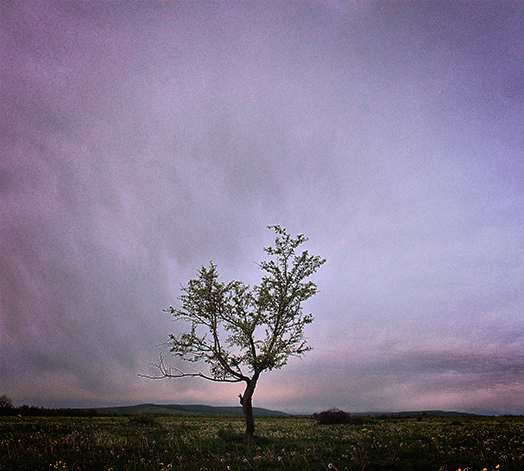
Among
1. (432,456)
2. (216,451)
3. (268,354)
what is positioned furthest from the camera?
(268,354)

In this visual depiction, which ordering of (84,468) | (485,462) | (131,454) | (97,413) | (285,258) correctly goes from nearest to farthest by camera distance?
1. (485,462)
2. (84,468)
3. (131,454)
4. (285,258)
5. (97,413)

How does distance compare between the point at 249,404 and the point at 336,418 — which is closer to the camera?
the point at 249,404

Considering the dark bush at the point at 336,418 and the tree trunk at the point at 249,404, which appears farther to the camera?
the dark bush at the point at 336,418

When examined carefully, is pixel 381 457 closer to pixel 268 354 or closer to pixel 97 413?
pixel 268 354

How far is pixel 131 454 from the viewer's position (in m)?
14.1

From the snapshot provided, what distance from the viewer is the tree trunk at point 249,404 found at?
22.2 meters

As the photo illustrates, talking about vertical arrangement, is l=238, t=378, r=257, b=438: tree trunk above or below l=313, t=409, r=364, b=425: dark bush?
above

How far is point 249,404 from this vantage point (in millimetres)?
23562

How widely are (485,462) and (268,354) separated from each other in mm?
14969

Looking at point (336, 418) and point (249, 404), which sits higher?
point (249, 404)

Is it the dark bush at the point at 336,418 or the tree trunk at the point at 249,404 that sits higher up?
the tree trunk at the point at 249,404

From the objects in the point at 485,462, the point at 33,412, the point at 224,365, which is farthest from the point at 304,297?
the point at 33,412

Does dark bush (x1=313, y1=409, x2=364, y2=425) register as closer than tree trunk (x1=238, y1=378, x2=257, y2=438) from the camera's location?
No

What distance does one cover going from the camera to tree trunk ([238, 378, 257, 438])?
22195 mm
